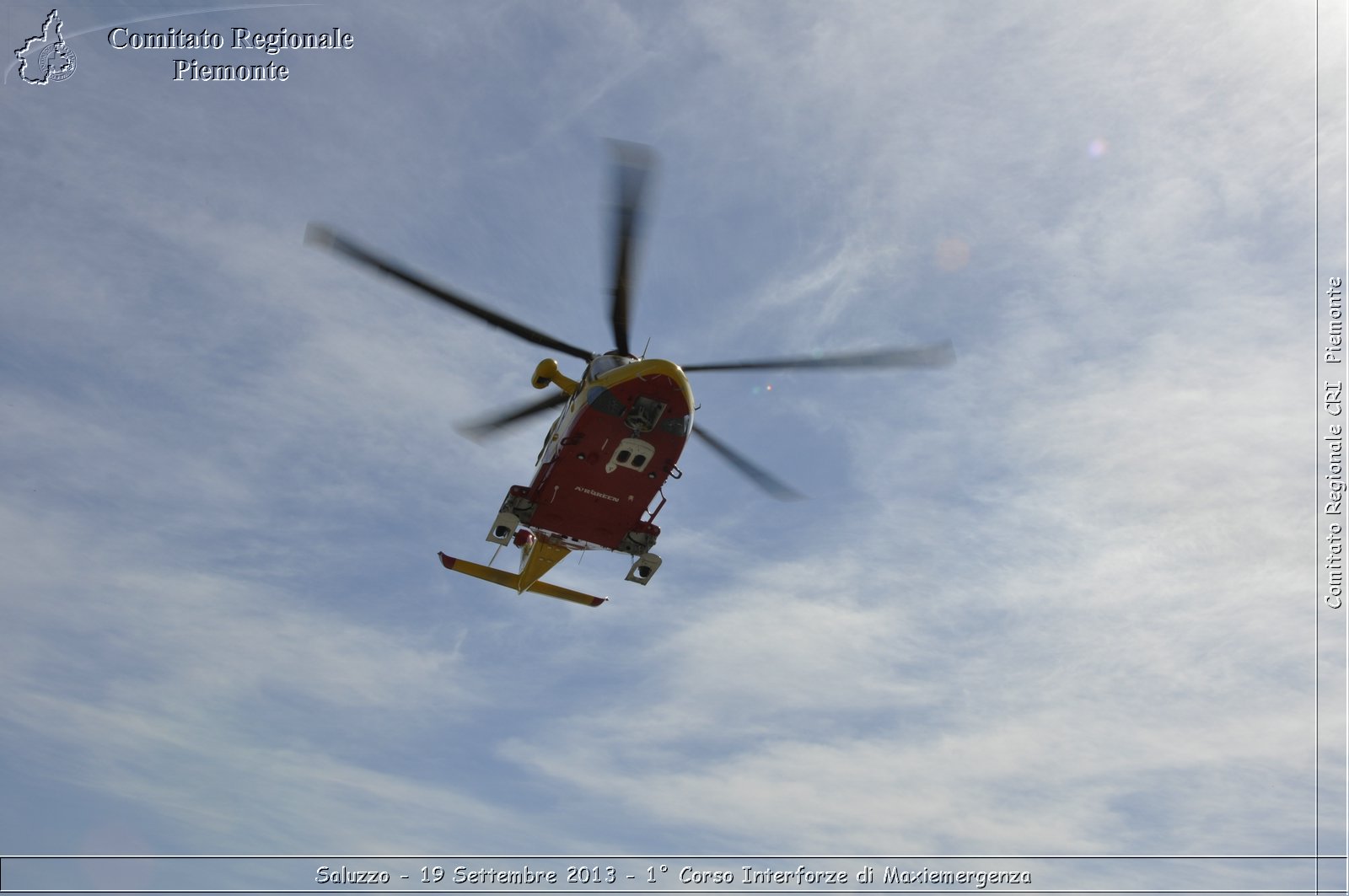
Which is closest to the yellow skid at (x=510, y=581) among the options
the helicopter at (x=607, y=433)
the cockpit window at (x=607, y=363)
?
the helicopter at (x=607, y=433)

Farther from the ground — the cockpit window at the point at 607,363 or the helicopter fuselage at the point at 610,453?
the cockpit window at the point at 607,363

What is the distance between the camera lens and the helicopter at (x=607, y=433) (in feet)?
A: 89.5

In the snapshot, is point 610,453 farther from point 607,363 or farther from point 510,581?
point 510,581

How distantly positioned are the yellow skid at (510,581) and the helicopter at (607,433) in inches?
1.7

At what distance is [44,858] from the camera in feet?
110

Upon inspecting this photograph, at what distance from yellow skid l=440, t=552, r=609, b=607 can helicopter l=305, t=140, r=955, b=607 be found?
43mm

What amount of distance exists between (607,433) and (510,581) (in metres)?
8.92

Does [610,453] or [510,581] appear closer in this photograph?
[610,453]

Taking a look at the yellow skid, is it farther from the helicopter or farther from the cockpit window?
the cockpit window

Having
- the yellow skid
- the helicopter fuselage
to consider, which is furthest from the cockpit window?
→ the yellow skid

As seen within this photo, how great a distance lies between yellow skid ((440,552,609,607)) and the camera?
1298 inches

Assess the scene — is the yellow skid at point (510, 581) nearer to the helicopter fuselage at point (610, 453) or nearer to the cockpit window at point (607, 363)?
the helicopter fuselage at point (610, 453)

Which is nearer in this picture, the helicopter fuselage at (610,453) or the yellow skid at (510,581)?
the helicopter fuselage at (610,453)

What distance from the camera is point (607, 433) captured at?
28.3m
